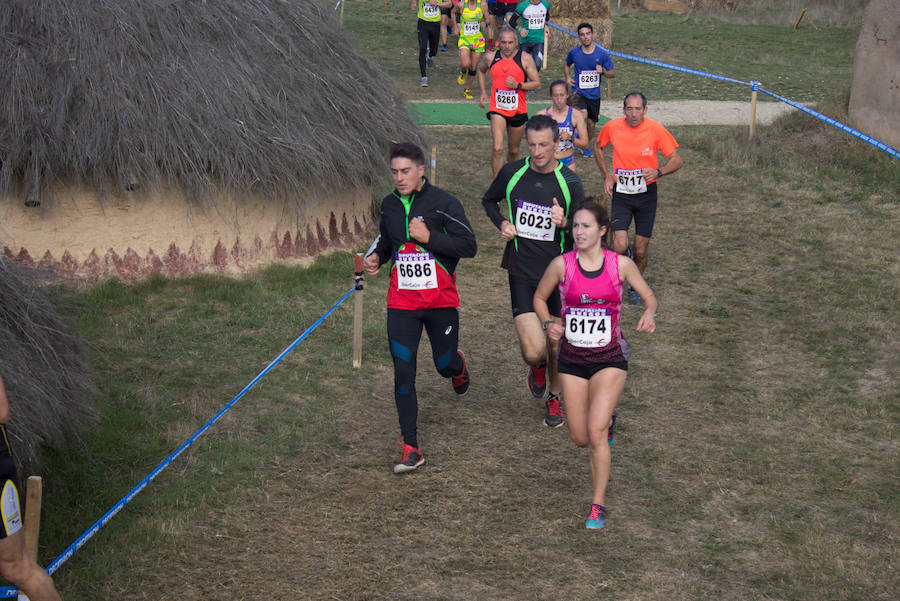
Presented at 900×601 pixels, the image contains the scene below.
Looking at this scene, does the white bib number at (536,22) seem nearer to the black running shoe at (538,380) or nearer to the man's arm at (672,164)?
the man's arm at (672,164)

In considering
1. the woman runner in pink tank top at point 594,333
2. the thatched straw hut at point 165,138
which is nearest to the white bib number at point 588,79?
the thatched straw hut at point 165,138

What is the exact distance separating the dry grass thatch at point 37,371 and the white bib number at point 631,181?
190 inches

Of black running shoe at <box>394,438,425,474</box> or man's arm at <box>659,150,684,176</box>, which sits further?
man's arm at <box>659,150,684,176</box>

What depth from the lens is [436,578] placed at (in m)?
5.35

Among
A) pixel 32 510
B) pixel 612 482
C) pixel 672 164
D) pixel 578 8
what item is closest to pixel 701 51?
pixel 578 8

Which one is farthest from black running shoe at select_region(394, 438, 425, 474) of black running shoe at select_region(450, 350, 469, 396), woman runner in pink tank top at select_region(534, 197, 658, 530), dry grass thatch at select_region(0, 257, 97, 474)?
dry grass thatch at select_region(0, 257, 97, 474)

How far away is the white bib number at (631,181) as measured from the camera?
30.6 feet

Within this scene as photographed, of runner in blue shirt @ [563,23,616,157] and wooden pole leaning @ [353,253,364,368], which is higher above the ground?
runner in blue shirt @ [563,23,616,157]

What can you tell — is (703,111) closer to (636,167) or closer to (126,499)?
(636,167)

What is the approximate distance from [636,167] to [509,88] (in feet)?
10.7

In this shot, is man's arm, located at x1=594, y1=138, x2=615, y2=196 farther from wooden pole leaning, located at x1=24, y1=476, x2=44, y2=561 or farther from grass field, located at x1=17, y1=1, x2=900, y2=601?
wooden pole leaning, located at x1=24, y1=476, x2=44, y2=561

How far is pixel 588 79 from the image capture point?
13.8 m

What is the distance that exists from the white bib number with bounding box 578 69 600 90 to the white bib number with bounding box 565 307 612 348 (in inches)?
335

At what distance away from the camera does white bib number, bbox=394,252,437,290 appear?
6488 millimetres
